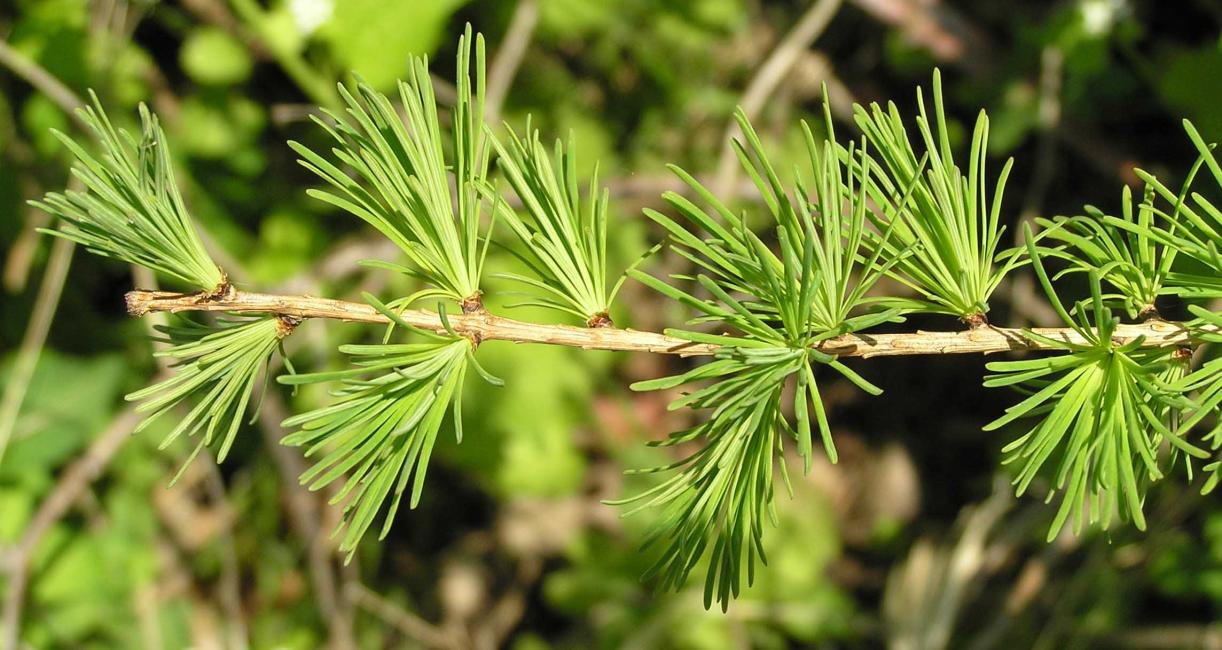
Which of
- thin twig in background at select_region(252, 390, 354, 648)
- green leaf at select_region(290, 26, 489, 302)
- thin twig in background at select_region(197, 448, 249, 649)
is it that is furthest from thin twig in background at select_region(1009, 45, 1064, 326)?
thin twig in background at select_region(197, 448, 249, 649)

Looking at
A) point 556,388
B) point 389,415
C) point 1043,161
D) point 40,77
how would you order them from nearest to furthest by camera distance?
point 389,415 → point 40,77 → point 1043,161 → point 556,388

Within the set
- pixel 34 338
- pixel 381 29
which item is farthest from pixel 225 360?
pixel 34 338

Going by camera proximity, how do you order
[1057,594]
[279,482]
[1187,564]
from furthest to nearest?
[279,482]
[1057,594]
[1187,564]

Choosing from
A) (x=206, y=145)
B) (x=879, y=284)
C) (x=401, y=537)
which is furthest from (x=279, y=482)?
(x=879, y=284)

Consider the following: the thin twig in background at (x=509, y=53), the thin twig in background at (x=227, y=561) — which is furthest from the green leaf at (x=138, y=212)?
the thin twig in background at (x=227, y=561)

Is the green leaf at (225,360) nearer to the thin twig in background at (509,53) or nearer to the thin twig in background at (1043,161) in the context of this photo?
the thin twig in background at (509,53)

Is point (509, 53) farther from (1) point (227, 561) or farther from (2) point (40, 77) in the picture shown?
(1) point (227, 561)

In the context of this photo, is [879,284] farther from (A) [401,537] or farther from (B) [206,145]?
(B) [206,145]
